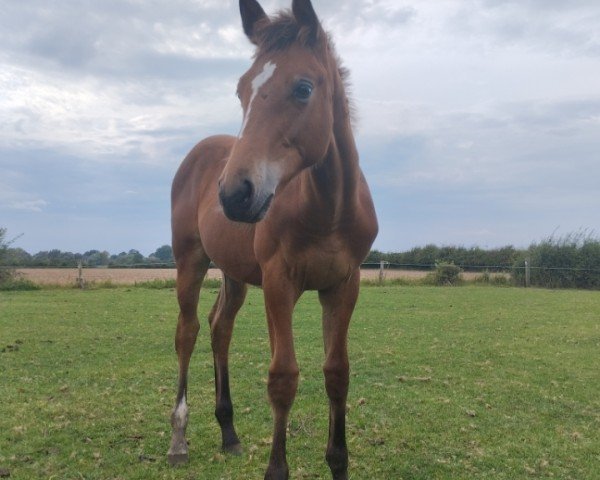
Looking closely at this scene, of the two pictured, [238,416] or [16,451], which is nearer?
[16,451]

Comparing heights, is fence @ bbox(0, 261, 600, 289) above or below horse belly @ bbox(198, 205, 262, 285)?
below

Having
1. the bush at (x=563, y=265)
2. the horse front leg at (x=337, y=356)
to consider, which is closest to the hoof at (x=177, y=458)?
the horse front leg at (x=337, y=356)

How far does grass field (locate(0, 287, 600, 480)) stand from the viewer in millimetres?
4043

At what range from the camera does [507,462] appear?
13.3 feet

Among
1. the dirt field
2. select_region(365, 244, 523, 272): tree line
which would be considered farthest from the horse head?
select_region(365, 244, 523, 272): tree line

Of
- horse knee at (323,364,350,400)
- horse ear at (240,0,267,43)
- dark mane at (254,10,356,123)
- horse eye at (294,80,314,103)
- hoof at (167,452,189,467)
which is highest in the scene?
horse ear at (240,0,267,43)

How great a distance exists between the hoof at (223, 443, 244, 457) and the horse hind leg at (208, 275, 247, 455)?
12cm

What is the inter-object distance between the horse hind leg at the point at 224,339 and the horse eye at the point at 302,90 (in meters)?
2.57

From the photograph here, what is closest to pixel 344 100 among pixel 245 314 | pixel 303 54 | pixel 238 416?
pixel 303 54

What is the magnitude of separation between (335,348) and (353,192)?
1036mm

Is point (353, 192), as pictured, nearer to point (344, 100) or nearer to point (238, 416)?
point (344, 100)

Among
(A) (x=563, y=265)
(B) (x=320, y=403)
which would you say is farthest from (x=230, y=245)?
(A) (x=563, y=265)

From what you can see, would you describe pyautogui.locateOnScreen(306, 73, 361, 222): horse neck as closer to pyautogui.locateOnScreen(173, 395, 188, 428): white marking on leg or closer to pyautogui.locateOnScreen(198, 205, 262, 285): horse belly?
pyautogui.locateOnScreen(198, 205, 262, 285): horse belly

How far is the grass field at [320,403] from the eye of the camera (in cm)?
404
